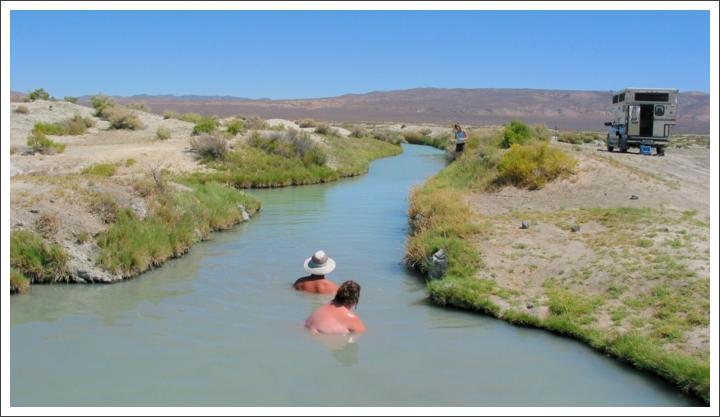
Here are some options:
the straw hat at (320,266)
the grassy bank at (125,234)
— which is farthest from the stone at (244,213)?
the straw hat at (320,266)

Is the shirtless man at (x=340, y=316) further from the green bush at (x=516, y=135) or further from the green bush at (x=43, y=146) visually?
the green bush at (x=43, y=146)

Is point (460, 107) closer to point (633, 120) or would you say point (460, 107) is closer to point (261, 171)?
point (633, 120)

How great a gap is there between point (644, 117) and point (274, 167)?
1546 centimetres

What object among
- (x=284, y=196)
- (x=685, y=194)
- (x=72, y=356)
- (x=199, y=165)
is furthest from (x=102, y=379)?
(x=199, y=165)

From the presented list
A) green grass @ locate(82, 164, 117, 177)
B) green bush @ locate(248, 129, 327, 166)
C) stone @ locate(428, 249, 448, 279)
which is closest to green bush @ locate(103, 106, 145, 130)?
green bush @ locate(248, 129, 327, 166)

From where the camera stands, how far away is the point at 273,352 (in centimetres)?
814

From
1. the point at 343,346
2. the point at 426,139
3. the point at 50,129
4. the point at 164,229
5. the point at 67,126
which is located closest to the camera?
the point at 343,346

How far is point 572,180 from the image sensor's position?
18.2m

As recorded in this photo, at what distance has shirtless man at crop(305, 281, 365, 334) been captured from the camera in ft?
27.8

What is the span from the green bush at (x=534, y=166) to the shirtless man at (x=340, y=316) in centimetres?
1102

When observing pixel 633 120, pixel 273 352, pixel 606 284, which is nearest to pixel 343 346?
pixel 273 352

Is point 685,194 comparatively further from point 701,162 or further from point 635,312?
point 701,162

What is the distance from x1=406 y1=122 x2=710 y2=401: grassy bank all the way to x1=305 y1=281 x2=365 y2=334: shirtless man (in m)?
2.10

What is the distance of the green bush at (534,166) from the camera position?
18797mm
